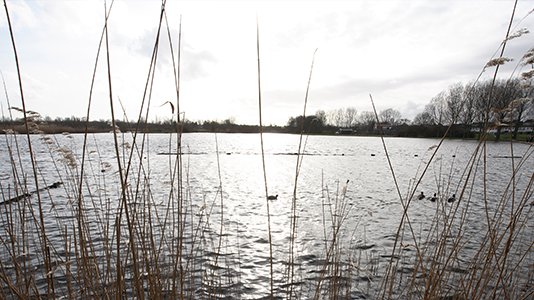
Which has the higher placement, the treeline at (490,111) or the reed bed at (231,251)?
the treeline at (490,111)

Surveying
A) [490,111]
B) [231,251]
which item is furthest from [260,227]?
[490,111]

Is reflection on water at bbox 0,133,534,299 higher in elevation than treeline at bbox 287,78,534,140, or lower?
lower

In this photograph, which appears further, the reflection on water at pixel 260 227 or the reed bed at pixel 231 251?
A: the reflection on water at pixel 260 227

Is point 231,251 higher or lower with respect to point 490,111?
lower

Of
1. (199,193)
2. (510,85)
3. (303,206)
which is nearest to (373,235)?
(303,206)

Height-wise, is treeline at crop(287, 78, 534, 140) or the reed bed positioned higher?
treeline at crop(287, 78, 534, 140)

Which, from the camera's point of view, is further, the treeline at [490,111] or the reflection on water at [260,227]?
the reflection on water at [260,227]

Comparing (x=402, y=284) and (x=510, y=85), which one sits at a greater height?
(x=510, y=85)

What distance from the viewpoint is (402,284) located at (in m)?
5.19

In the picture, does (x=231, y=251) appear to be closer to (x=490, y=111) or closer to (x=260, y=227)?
(x=260, y=227)

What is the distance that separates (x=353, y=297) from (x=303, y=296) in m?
0.77

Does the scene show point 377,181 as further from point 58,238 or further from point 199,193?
point 58,238

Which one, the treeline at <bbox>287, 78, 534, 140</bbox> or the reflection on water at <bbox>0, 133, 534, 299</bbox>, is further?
the reflection on water at <bbox>0, 133, 534, 299</bbox>

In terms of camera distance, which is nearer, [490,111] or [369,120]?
[490,111]
